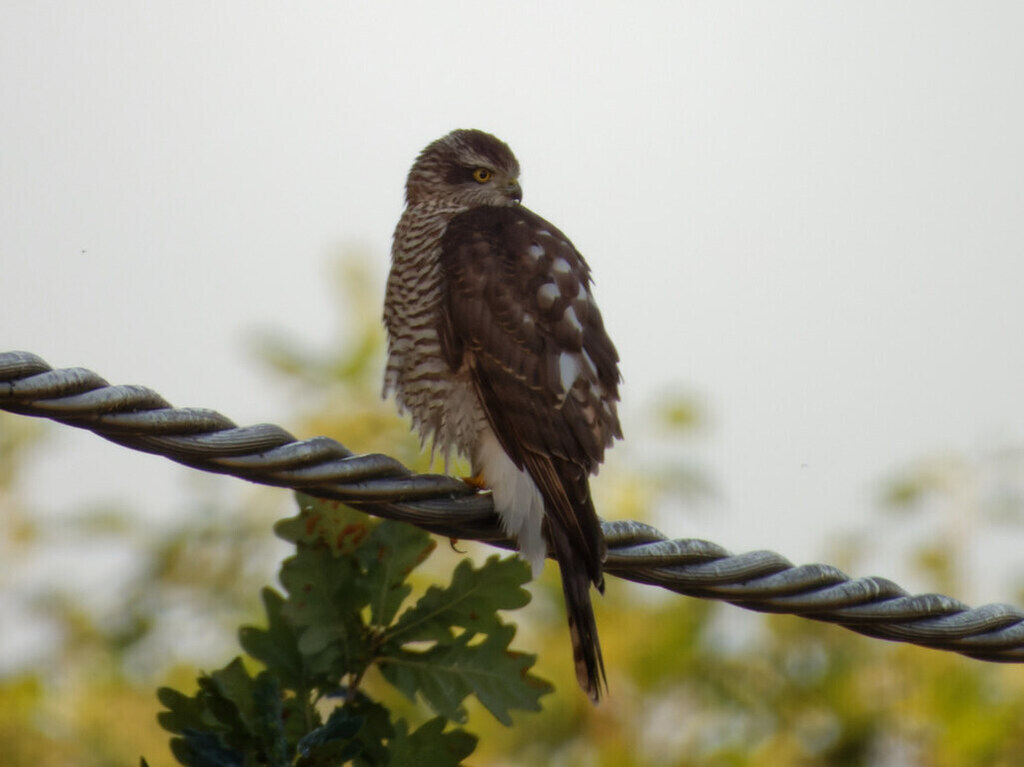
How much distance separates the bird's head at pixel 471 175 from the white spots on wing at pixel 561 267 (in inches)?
36.3

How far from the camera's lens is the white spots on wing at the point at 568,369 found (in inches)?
151

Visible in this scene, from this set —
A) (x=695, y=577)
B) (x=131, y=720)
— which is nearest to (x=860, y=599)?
(x=695, y=577)

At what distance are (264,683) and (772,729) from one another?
11.9 ft

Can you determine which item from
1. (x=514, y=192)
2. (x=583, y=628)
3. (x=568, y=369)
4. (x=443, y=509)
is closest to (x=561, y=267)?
(x=568, y=369)

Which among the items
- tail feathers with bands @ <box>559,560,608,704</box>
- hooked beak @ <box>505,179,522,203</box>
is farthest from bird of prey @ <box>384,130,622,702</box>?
hooked beak @ <box>505,179,522,203</box>

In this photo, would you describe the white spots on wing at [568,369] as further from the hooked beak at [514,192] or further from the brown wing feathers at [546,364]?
the hooked beak at [514,192]

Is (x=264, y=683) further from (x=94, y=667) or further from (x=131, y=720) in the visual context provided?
(x=94, y=667)

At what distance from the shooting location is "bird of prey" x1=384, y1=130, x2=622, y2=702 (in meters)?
3.54

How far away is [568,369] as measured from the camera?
12.7ft

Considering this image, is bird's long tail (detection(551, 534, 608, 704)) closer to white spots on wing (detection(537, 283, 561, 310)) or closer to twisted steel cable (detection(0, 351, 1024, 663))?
twisted steel cable (detection(0, 351, 1024, 663))

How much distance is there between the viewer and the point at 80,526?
18.4 ft

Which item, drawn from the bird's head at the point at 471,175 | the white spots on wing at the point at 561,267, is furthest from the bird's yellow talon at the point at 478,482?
the bird's head at the point at 471,175

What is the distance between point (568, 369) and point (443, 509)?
3.26ft

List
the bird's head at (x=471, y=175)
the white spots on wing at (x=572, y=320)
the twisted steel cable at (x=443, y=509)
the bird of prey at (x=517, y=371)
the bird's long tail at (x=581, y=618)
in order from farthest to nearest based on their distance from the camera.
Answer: the bird's head at (x=471, y=175) < the white spots on wing at (x=572, y=320) < the bird of prey at (x=517, y=371) < the bird's long tail at (x=581, y=618) < the twisted steel cable at (x=443, y=509)
